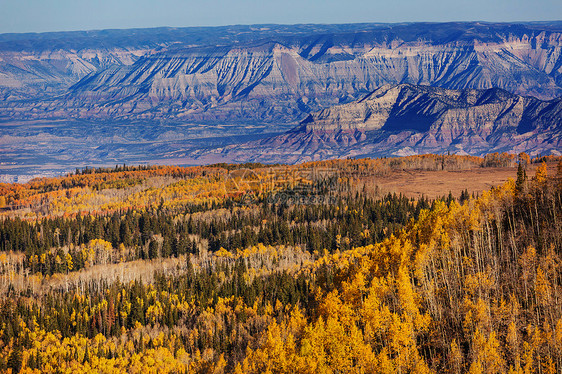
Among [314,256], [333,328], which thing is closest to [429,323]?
[333,328]

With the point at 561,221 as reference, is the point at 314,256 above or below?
below

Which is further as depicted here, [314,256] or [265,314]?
[314,256]

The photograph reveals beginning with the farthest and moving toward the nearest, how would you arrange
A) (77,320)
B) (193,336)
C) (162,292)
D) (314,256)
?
(314,256), (162,292), (77,320), (193,336)

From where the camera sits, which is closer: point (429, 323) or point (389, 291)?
point (429, 323)

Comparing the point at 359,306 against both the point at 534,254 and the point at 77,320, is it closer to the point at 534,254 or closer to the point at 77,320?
the point at 534,254

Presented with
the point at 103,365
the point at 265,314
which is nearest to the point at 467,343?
the point at 265,314

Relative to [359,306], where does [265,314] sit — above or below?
below

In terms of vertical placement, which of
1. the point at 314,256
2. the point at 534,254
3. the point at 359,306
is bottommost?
the point at 314,256

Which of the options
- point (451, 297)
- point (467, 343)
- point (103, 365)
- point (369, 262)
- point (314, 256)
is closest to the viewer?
point (467, 343)

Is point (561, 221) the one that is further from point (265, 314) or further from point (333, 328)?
point (265, 314)
